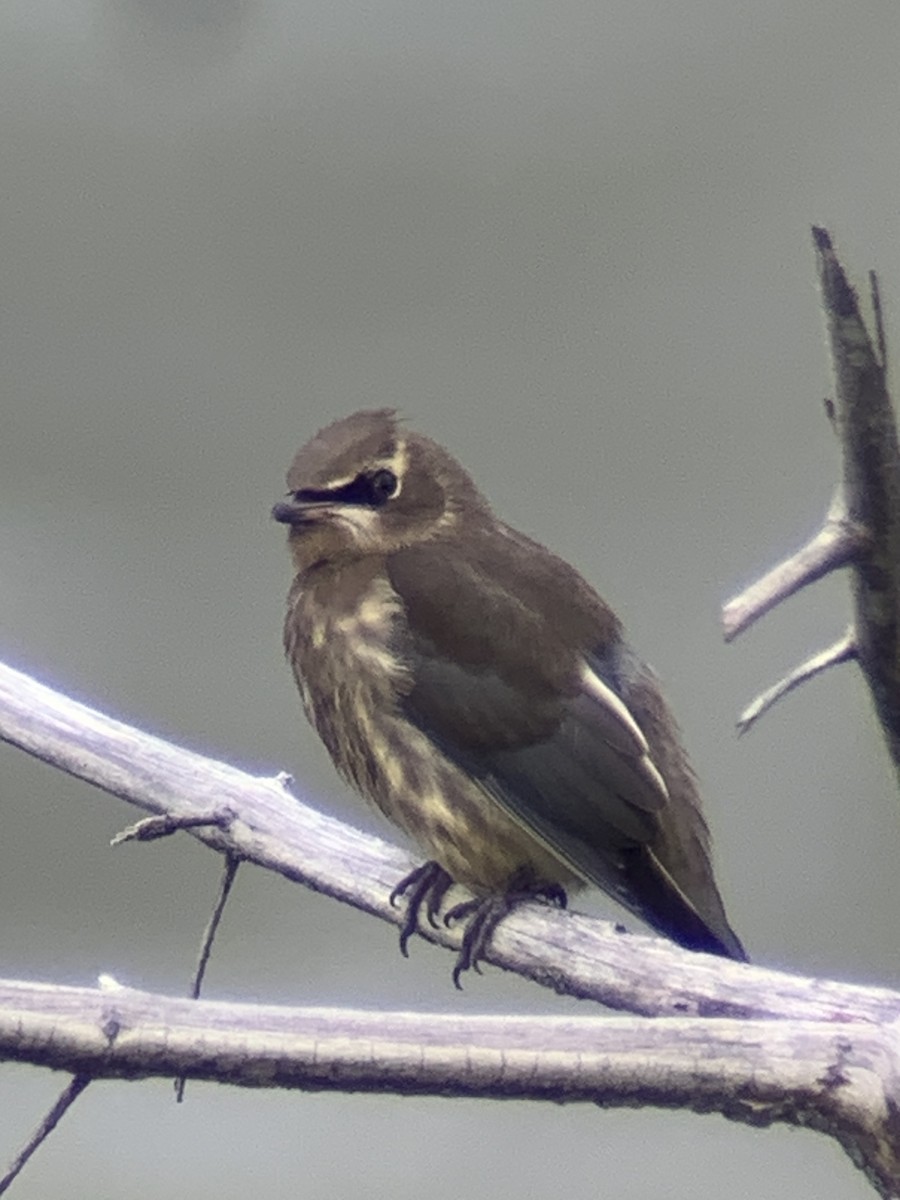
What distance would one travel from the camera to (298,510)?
4.54ft

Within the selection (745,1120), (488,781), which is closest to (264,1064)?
(745,1120)

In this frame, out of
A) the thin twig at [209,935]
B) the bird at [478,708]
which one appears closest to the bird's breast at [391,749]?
the bird at [478,708]

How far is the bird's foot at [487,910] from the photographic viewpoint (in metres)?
1.31

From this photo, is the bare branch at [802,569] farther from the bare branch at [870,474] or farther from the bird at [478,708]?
the bird at [478,708]

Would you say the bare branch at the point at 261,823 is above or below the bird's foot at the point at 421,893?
above

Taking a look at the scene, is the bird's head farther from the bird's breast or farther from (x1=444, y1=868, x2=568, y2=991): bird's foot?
(x1=444, y1=868, x2=568, y2=991): bird's foot

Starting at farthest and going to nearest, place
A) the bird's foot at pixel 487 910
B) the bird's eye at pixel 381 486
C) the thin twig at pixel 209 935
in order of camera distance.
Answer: the bird's eye at pixel 381 486, the bird's foot at pixel 487 910, the thin twig at pixel 209 935

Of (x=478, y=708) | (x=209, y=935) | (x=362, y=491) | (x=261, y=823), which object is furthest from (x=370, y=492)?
(x=209, y=935)

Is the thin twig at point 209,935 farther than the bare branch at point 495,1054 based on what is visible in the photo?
Yes

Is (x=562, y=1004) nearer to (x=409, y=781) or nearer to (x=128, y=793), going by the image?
(x=409, y=781)

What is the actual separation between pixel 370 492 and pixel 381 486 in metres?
0.01

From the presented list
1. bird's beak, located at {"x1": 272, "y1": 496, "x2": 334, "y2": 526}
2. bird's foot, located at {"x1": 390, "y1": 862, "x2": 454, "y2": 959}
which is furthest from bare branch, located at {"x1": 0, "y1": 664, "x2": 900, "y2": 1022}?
bird's beak, located at {"x1": 272, "y1": 496, "x2": 334, "y2": 526}

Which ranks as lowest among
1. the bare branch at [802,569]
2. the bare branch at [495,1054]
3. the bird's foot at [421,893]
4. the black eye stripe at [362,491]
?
the bird's foot at [421,893]

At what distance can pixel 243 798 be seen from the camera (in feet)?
4.12
